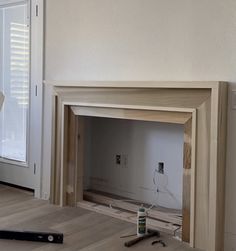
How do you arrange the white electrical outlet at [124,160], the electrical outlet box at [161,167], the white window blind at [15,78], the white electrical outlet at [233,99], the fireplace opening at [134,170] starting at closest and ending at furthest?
1. the white electrical outlet at [233,99]
2. the fireplace opening at [134,170]
3. the electrical outlet box at [161,167]
4. the white electrical outlet at [124,160]
5. the white window blind at [15,78]

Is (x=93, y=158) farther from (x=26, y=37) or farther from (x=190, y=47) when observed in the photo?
(x=190, y=47)

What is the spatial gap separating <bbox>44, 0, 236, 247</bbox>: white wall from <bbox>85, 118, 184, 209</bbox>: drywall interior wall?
600 mm

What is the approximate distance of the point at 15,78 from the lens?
4.31 metres

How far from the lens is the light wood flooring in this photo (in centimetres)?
288

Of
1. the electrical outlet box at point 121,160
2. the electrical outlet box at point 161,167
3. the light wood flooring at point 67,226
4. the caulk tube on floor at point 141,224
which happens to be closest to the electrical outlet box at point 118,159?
the electrical outlet box at point 121,160

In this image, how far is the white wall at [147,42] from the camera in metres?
2.81

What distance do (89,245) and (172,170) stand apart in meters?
1.07

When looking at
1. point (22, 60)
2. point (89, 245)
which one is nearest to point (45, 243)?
point (89, 245)

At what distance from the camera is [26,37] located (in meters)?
4.15

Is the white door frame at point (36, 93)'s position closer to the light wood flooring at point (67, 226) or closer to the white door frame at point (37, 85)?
the white door frame at point (37, 85)

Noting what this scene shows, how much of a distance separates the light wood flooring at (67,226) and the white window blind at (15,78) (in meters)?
0.63

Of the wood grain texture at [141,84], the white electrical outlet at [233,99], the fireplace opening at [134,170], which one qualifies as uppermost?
the wood grain texture at [141,84]

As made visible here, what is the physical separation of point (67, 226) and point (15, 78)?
1814 mm

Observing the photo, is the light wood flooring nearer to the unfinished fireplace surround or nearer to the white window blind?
the unfinished fireplace surround
